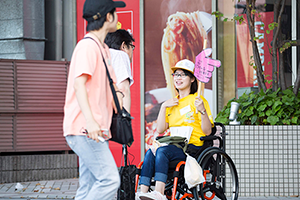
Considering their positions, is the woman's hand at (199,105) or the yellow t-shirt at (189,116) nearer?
the woman's hand at (199,105)

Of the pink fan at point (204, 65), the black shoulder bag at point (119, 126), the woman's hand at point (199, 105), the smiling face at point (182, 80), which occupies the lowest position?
the black shoulder bag at point (119, 126)

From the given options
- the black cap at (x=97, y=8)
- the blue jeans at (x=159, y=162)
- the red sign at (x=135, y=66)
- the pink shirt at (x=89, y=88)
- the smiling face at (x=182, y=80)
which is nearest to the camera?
the pink shirt at (x=89, y=88)

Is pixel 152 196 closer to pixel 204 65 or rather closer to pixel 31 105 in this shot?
pixel 204 65

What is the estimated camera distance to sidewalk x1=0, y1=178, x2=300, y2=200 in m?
5.39

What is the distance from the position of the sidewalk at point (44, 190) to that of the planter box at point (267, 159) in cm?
16

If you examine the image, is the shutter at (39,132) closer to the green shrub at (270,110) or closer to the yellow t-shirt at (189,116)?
the green shrub at (270,110)

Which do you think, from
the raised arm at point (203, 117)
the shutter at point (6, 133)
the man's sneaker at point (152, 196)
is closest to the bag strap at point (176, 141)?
the raised arm at point (203, 117)

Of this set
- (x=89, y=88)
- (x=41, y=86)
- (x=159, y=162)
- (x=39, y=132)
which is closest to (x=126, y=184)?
(x=159, y=162)

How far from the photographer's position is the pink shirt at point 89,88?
2.63 meters

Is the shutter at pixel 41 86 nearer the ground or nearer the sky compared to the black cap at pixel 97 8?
nearer the ground

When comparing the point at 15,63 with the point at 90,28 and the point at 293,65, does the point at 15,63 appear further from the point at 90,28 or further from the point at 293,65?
the point at 293,65

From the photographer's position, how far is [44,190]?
5934 mm

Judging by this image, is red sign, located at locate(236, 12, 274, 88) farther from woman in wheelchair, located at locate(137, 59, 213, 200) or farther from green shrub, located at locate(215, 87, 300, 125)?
woman in wheelchair, located at locate(137, 59, 213, 200)

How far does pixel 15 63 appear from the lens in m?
6.88
